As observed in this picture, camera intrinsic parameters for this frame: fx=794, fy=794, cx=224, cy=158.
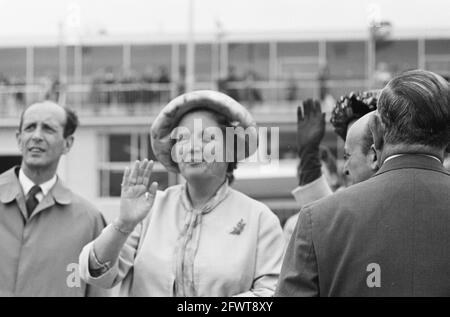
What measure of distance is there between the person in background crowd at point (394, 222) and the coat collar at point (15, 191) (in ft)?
6.55

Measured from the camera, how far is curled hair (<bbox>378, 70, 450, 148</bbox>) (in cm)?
237

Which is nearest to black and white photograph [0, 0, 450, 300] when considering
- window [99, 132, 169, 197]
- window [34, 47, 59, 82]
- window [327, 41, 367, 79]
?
window [99, 132, 169, 197]

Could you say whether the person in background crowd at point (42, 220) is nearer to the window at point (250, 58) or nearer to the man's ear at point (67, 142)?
the man's ear at point (67, 142)

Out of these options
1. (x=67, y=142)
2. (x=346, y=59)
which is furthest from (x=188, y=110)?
(x=346, y=59)

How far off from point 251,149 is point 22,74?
25903mm

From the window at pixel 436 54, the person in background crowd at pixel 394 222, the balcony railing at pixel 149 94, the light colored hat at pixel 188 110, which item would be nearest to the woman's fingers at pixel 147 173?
the light colored hat at pixel 188 110

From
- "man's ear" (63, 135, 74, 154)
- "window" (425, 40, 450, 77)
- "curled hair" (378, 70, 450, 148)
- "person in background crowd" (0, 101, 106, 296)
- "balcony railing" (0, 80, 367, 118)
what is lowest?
"person in background crowd" (0, 101, 106, 296)

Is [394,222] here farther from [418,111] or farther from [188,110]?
[188,110]

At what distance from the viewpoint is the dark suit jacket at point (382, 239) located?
231 cm

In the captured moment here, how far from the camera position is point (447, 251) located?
7.60ft

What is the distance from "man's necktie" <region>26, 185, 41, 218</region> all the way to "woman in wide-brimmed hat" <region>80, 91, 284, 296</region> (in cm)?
77

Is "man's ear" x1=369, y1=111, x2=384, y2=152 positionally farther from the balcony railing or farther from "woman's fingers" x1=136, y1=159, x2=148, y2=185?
the balcony railing

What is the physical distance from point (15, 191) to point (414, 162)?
2.37 m
